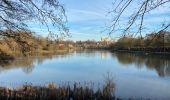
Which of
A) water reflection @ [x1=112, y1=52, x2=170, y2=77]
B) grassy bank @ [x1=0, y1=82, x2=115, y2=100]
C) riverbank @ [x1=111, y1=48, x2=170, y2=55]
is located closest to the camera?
grassy bank @ [x1=0, y1=82, x2=115, y2=100]

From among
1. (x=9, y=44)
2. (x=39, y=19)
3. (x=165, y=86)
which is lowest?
(x=165, y=86)

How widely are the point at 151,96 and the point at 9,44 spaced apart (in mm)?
12359

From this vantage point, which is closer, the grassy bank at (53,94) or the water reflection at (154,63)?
the grassy bank at (53,94)

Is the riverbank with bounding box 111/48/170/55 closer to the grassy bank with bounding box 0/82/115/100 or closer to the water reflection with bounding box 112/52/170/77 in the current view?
the water reflection with bounding box 112/52/170/77

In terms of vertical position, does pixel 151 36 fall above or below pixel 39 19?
below

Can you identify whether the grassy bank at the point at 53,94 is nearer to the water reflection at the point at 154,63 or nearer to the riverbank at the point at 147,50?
the water reflection at the point at 154,63

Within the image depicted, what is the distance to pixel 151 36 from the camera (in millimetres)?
4121

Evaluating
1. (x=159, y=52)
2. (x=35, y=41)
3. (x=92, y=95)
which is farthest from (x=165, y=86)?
(x=159, y=52)

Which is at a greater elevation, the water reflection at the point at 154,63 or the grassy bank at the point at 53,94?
the grassy bank at the point at 53,94

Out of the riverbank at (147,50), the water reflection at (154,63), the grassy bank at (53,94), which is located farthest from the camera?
the riverbank at (147,50)

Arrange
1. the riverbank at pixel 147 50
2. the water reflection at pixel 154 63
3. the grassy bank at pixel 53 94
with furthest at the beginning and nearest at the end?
the riverbank at pixel 147 50
the water reflection at pixel 154 63
the grassy bank at pixel 53 94

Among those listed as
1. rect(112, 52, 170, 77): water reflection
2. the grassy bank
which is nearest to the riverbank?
rect(112, 52, 170, 77): water reflection

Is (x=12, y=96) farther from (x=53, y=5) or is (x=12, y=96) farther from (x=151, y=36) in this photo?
(x=151, y=36)

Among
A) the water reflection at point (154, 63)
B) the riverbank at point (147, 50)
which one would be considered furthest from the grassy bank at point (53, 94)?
the riverbank at point (147, 50)
